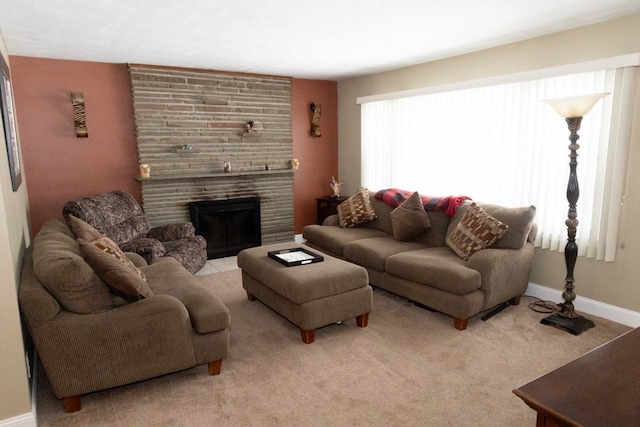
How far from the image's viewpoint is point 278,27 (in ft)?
11.2

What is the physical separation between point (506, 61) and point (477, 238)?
1.83m

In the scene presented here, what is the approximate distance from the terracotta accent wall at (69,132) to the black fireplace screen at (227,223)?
2.65ft

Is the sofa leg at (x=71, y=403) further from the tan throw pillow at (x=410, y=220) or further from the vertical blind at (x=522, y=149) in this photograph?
the vertical blind at (x=522, y=149)

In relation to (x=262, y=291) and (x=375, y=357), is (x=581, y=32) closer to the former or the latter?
(x=375, y=357)

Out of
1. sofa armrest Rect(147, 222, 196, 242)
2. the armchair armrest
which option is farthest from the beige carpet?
sofa armrest Rect(147, 222, 196, 242)

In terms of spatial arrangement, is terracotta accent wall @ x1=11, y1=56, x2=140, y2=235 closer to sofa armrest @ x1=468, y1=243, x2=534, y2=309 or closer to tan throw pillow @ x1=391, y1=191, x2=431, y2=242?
tan throw pillow @ x1=391, y1=191, x2=431, y2=242

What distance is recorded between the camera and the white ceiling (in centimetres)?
290

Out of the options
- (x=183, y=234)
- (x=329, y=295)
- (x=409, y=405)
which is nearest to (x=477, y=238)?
(x=329, y=295)

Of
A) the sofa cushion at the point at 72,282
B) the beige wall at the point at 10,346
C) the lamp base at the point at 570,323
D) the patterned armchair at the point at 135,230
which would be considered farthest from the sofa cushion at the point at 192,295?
the lamp base at the point at 570,323

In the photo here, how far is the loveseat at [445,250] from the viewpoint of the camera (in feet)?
11.0

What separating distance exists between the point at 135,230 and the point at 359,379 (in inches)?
123

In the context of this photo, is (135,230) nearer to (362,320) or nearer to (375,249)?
(375,249)

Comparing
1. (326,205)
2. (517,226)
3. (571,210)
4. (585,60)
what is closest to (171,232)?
(326,205)

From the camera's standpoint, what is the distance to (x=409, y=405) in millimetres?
2395
